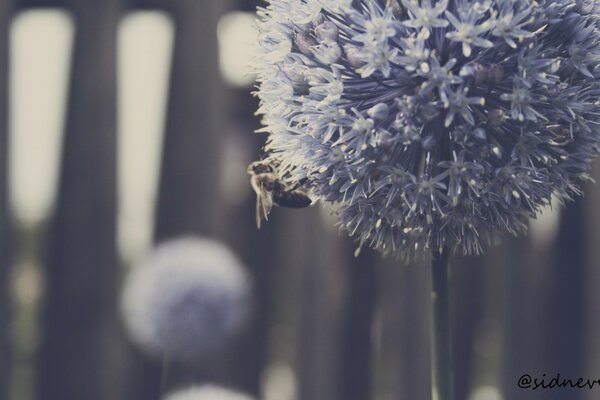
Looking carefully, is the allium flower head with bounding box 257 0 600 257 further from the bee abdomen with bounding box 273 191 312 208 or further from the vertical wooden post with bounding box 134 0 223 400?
the vertical wooden post with bounding box 134 0 223 400

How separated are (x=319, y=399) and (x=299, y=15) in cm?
220

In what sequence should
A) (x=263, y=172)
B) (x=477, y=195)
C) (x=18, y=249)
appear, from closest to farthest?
1. (x=477, y=195)
2. (x=263, y=172)
3. (x=18, y=249)

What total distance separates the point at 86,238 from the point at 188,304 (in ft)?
2.76

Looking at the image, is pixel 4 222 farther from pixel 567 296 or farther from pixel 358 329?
pixel 567 296

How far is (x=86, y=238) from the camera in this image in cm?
333

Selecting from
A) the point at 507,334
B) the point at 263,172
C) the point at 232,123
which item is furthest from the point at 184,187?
the point at 263,172

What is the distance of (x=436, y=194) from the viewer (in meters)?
1.24

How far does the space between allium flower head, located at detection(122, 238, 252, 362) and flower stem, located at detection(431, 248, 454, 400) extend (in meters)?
1.53

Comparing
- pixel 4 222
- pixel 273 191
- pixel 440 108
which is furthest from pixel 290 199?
pixel 4 222

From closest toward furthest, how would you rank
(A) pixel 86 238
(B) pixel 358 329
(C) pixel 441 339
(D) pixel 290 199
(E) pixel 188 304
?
(C) pixel 441 339, (D) pixel 290 199, (E) pixel 188 304, (B) pixel 358 329, (A) pixel 86 238

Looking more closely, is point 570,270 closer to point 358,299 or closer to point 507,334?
point 507,334

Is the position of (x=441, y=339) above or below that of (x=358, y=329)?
above

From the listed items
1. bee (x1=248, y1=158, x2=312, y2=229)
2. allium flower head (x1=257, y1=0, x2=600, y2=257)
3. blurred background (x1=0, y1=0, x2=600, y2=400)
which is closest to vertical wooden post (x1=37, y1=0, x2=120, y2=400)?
blurred background (x1=0, y1=0, x2=600, y2=400)

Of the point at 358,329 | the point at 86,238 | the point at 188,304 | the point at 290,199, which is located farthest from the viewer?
the point at 86,238
